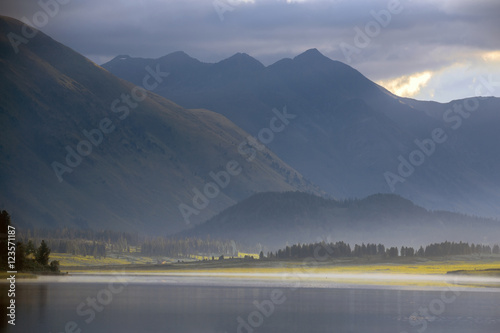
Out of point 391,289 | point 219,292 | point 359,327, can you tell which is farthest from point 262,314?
point 391,289

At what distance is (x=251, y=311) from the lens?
409 feet

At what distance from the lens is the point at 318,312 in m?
125

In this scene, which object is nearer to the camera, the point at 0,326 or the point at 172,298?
the point at 0,326

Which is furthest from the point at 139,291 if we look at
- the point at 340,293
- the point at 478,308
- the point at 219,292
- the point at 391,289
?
the point at 478,308

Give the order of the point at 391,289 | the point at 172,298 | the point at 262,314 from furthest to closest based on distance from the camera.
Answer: the point at 391,289 → the point at 172,298 → the point at 262,314

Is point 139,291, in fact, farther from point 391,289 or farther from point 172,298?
point 391,289

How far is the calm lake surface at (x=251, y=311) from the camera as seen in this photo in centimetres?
10438

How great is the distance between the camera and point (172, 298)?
150 m

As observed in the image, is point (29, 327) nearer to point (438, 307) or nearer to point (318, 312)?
point (318, 312)

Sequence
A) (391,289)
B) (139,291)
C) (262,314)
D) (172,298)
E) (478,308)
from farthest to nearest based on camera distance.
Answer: (391,289), (139,291), (172,298), (478,308), (262,314)

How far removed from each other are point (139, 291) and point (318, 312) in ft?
185

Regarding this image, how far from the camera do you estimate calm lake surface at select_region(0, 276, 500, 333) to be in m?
104

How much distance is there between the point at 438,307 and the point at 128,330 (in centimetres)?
5394

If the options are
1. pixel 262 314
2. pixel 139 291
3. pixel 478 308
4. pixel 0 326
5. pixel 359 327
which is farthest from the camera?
pixel 139 291
